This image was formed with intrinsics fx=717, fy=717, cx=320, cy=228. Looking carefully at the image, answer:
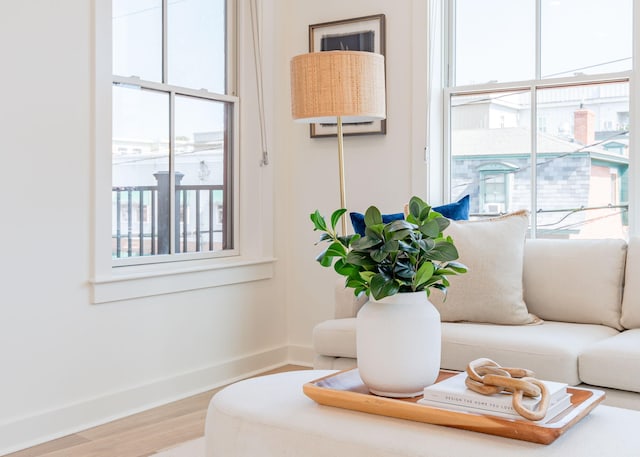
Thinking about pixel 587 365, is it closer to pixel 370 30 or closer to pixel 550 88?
pixel 550 88

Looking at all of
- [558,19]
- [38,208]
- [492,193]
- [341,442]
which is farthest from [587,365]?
[38,208]

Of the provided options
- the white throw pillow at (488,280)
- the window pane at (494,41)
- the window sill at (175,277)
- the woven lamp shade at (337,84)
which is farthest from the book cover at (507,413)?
the window pane at (494,41)

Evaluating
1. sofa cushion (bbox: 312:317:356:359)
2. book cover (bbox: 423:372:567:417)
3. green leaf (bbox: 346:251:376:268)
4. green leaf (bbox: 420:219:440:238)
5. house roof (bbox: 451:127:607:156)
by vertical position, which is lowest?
sofa cushion (bbox: 312:317:356:359)

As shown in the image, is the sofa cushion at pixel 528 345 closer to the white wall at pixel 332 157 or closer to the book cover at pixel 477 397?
the book cover at pixel 477 397

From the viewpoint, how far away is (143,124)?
3.58 metres

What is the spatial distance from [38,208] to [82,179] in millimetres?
255

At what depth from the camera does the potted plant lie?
1.79 meters

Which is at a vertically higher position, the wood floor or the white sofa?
the white sofa

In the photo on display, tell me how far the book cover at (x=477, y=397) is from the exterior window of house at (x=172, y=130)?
212 centimetres

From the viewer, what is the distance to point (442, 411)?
5.41ft

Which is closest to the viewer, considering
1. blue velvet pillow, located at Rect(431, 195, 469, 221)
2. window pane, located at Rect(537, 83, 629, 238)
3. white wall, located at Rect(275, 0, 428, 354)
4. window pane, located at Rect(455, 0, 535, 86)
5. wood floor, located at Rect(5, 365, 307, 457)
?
wood floor, located at Rect(5, 365, 307, 457)

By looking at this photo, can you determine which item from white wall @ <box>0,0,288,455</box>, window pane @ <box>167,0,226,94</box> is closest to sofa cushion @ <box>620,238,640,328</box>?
white wall @ <box>0,0,288,455</box>

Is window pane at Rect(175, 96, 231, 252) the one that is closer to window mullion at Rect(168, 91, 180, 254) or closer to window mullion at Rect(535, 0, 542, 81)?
window mullion at Rect(168, 91, 180, 254)

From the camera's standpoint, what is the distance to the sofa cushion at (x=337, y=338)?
3.00 metres
